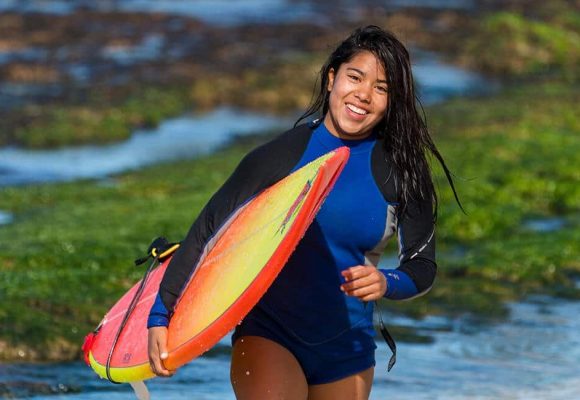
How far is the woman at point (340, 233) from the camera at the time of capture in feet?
17.7

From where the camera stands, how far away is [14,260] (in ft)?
46.6

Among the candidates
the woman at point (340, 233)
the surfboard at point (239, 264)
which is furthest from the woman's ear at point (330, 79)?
the surfboard at point (239, 264)

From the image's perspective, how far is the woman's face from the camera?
5.53 meters

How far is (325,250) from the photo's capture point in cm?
548

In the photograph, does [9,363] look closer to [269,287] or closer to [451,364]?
[451,364]

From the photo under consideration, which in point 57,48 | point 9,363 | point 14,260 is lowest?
point 57,48

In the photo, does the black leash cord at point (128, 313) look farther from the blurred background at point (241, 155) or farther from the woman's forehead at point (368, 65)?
the blurred background at point (241, 155)

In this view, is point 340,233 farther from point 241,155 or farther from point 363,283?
point 241,155

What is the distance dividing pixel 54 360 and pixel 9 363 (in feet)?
1.22

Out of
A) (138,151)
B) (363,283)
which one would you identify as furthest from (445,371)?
(138,151)

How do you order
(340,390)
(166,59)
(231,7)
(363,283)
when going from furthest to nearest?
(231,7) → (166,59) → (340,390) → (363,283)

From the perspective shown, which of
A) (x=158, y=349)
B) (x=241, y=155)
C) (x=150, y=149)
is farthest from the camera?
(x=150, y=149)

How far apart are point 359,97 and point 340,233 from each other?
0.55 meters

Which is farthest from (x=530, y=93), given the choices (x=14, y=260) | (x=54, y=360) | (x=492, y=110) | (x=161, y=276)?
Result: (x=161, y=276)
